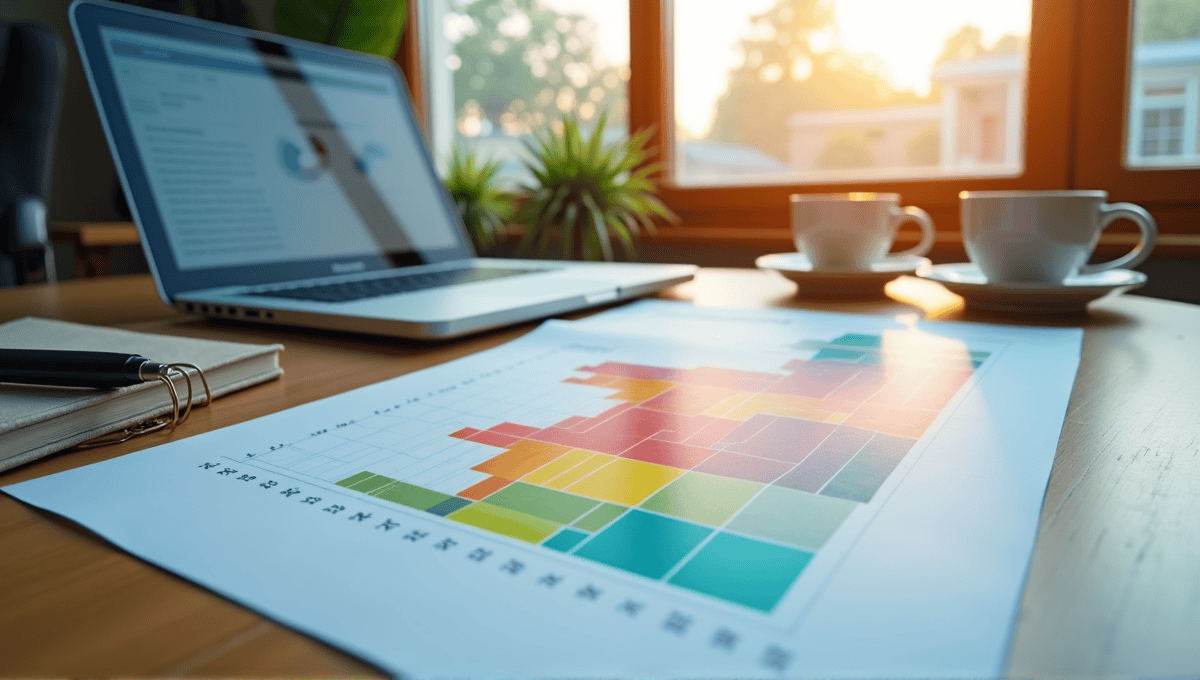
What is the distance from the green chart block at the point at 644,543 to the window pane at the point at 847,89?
152cm

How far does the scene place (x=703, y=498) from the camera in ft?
1.03

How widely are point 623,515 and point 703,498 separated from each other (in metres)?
0.04

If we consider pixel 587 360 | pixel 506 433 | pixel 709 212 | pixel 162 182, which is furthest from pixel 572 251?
pixel 506 433

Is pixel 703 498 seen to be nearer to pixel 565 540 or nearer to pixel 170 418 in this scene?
pixel 565 540

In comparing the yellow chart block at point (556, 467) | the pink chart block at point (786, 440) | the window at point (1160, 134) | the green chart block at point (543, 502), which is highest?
the window at point (1160, 134)

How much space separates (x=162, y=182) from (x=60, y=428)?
0.46m

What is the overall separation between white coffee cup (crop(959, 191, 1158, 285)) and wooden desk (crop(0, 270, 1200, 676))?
0.28 meters

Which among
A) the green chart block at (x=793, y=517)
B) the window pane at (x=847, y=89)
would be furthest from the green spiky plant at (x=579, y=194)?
the green chart block at (x=793, y=517)

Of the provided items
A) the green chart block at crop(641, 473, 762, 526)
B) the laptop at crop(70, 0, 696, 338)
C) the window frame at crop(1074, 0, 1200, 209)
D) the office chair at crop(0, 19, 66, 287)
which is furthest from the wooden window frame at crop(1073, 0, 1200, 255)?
the office chair at crop(0, 19, 66, 287)

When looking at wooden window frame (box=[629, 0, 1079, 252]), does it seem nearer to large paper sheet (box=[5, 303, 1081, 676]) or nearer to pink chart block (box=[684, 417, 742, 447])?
large paper sheet (box=[5, 303, 1081, 676])

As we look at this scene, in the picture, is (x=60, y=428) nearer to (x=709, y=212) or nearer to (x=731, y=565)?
(x=731, y=565)

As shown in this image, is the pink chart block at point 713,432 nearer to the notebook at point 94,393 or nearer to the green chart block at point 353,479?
the green chart block at point 353,479

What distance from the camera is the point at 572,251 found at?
1.54 meters

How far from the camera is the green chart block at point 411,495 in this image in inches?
12.4
